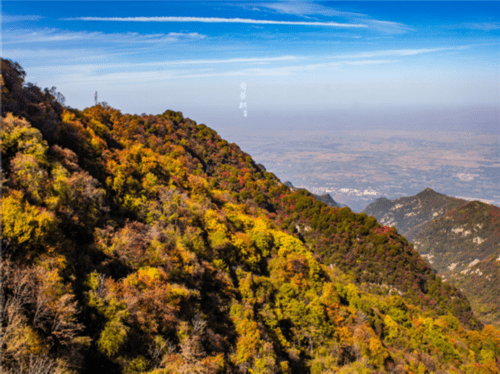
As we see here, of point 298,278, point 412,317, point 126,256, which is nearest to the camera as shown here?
point 126,256

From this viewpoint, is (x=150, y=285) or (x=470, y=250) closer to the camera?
(x=150, y=285)

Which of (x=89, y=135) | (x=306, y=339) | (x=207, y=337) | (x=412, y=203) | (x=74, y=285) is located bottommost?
(x=412, y=203)

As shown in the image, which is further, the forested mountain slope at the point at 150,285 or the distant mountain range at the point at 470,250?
the distant mountain range at the point at 470,250

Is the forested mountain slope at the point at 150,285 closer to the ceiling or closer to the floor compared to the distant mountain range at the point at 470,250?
closer to the ceiling

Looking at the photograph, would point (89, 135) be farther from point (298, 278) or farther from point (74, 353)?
point (298, 278)

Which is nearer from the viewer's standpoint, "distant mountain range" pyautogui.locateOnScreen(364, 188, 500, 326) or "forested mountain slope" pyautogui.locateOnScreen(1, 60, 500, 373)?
"forested mountain slope" pyautogui.locateOnScreen(1, 60, 500, 373)

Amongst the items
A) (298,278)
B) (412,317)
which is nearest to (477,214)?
(412,317)

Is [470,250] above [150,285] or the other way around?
the other way around

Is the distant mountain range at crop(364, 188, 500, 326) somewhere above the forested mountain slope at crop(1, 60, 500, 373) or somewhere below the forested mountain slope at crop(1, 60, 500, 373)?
below
